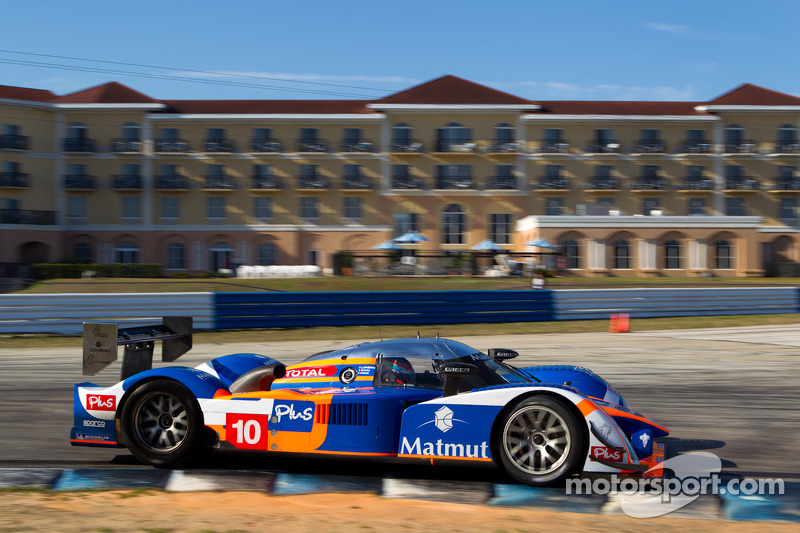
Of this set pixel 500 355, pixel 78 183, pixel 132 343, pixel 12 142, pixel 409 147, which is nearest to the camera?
pixel 132 343

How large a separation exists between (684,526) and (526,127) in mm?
43362

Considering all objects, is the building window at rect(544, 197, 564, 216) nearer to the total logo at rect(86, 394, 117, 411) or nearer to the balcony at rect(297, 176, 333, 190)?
the balcony at rect(297, 176, 333, 190)

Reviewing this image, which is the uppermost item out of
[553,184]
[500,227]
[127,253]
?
[553,184]

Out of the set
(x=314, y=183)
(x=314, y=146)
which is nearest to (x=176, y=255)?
(x=314, y=183)

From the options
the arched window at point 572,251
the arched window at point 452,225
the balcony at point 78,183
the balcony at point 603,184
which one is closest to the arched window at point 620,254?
the arched window at point 572,251

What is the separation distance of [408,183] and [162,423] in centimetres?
4054

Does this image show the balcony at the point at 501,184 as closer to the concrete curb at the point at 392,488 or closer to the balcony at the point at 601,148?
the balcony at the point at 601,148

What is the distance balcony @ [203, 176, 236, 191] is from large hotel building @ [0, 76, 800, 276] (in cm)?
7

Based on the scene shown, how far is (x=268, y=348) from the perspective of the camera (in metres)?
15.8

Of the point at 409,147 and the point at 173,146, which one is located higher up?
the point at 173,146

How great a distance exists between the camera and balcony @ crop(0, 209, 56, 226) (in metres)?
44.9

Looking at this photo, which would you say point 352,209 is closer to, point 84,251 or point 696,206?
point 84,251

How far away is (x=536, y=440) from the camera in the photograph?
563cm

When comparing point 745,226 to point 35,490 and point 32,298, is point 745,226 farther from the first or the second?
point 35,490
